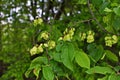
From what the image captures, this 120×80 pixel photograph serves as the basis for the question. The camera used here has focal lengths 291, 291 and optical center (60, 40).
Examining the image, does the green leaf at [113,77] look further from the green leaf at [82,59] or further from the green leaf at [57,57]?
the green leaf at [57,57]

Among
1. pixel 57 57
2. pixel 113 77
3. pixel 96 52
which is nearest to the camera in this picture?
pixel 113 77

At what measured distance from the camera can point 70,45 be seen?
145 centimetres

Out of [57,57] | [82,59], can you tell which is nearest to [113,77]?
[82,59]

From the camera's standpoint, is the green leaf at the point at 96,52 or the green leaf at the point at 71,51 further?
the green leaf at the point at 96,52

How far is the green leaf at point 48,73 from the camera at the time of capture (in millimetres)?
1409

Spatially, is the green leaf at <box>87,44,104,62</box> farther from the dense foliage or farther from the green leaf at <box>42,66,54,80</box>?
the green leaf at <box>42,66,54,80</box>

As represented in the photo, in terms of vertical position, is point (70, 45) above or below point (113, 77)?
above

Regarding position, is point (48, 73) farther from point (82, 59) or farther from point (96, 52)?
point (96, 52)

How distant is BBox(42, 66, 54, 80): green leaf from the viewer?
1409 millimetres

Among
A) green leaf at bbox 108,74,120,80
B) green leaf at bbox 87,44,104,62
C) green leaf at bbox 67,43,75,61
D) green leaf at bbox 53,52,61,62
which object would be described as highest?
green leaf at bbox 67,43,75,61

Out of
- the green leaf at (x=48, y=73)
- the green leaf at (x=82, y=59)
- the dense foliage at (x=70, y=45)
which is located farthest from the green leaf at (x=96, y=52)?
the green leaf at (x=48, y=73)

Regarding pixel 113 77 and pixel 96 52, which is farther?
pixel 96 52

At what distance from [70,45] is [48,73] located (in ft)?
0.58

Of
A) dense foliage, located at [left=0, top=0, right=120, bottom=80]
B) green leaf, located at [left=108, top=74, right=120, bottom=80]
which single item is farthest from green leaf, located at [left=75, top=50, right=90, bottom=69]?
green leaf, located at [left=108, top=74, right=120, bottom=80]
